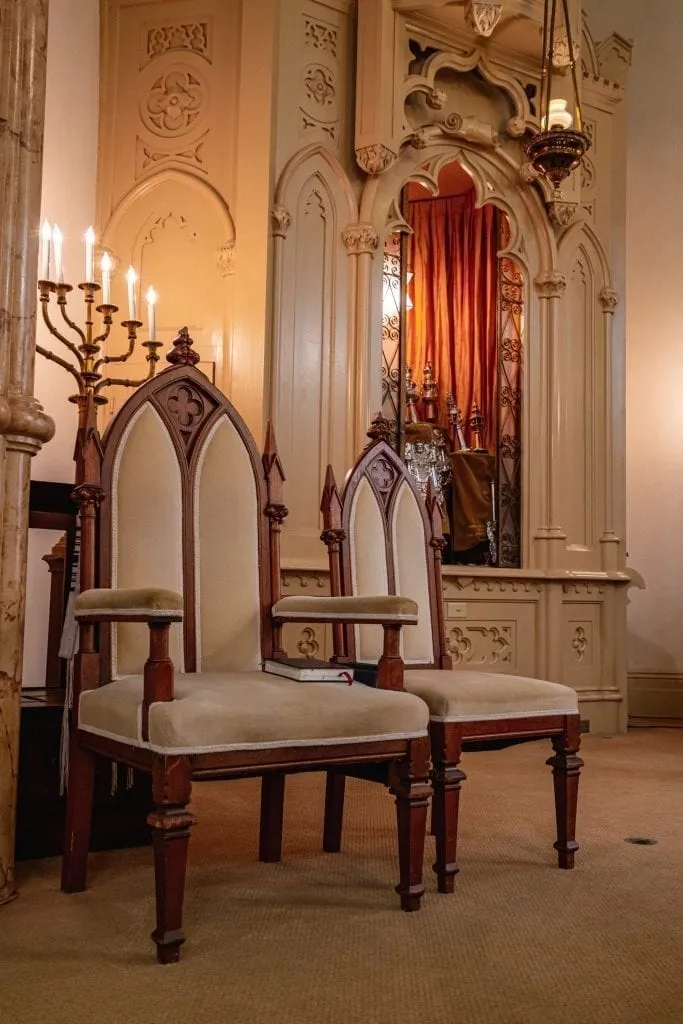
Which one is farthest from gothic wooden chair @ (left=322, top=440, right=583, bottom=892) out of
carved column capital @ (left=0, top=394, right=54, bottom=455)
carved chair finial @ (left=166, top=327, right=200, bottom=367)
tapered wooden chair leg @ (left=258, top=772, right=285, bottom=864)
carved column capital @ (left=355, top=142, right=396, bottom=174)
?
carved column capital @ (left=355, top=142, right=396, bottom=174)

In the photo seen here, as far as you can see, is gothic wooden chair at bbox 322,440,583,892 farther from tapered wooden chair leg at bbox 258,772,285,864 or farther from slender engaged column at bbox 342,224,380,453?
slender engaged column at bbox 342,224,380,453

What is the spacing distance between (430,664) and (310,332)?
7.39 feet

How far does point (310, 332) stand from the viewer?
468 cm

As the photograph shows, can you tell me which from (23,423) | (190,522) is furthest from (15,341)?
(190,522)

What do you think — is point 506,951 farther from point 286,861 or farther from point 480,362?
point 480,362

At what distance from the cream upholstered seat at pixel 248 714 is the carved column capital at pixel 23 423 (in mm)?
580

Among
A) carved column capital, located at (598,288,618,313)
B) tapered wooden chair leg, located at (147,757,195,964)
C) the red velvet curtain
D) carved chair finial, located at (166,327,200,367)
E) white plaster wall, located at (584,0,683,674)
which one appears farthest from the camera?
white plaster wall, located at (584,0,683,674)

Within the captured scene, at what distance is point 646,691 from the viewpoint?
19.8ft

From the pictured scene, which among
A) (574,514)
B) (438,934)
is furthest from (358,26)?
(438,934)

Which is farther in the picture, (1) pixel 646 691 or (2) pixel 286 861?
(1) pixel 646 691

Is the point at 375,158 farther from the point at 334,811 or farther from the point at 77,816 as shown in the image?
the point at 77,816

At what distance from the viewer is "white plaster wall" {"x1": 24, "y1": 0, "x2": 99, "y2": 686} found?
4.42 metres

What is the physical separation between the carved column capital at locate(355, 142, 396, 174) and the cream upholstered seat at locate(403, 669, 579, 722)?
2970mm

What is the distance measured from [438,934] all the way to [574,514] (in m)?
3.57
